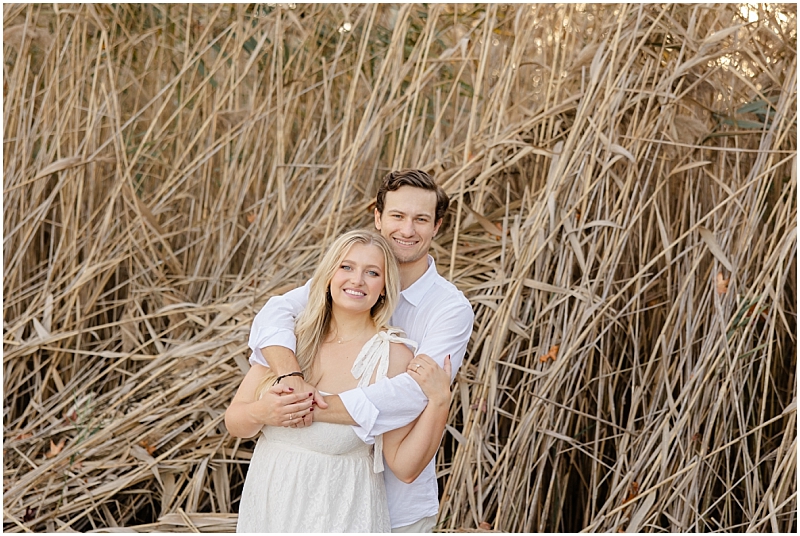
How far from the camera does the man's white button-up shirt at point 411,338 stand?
4.89 feet

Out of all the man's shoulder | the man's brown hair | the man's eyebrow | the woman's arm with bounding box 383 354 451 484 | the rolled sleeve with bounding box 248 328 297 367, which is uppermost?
the man's brown hair

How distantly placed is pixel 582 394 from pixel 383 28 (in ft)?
4.80

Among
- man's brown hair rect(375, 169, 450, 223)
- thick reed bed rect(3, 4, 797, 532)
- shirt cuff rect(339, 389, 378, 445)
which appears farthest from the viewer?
thick reed bed rect(3, 4, 797, 532)

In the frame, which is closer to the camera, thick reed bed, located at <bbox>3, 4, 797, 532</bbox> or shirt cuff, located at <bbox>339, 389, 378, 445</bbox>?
shirt cuff, located at <bbox>339, 389, 378, 445</bbox>

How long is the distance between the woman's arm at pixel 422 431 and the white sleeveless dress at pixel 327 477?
33 mm

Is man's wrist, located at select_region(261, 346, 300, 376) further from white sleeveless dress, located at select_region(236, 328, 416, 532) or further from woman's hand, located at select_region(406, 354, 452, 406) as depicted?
woman's hand, located at select_region(406, 354, 452, 406)

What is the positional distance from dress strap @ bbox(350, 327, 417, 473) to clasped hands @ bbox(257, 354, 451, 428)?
2.2 inches

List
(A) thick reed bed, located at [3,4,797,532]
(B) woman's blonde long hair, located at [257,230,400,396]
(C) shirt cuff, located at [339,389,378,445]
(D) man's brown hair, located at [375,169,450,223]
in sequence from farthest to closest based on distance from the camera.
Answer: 1. (A) thick reed bed, located at [3,4,797,532]
2. (D) man's brown hair, located at [375,169,450,223]
3. (B) woman's blonde long hair, located at [257,230,400,396]
4. (C) shirt cuff, located at [339,389,378,445]

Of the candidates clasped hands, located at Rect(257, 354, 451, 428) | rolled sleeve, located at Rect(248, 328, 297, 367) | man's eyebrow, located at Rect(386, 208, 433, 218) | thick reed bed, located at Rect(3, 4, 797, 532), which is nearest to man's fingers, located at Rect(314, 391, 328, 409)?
clasped hands, located at Rect(257, 354, 451, 428)

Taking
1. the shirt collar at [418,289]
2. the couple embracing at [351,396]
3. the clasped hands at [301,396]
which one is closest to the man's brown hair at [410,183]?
the couple embracing at [351,396]

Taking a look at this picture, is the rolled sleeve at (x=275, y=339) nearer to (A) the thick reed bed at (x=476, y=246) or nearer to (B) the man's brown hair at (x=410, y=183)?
(B) the man's brown hair at (x=410, y=183)

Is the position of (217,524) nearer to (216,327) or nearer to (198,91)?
(216,327)

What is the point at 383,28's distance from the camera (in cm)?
301

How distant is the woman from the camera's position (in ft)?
5.10
